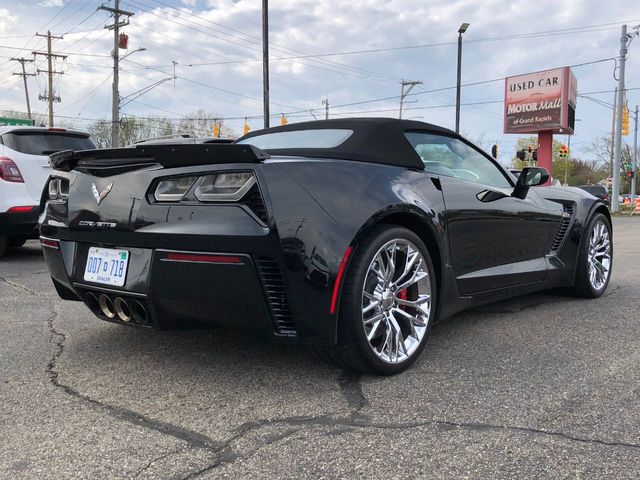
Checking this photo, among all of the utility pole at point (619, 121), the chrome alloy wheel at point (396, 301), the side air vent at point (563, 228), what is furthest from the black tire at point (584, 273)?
the utility pole at point (619, 121)

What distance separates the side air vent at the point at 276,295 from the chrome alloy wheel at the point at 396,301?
1.27 ft

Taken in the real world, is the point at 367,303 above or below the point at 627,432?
above

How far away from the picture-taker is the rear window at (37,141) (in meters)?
6.61

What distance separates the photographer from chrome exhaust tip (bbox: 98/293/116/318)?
9.09ft

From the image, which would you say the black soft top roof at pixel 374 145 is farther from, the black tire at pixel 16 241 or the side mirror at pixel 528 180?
the black tire at pixel 16 241

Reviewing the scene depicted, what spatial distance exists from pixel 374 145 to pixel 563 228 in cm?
213

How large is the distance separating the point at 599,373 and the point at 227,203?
80.4 inches

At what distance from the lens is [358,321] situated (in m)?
2.58

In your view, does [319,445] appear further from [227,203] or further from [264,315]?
[227,203]

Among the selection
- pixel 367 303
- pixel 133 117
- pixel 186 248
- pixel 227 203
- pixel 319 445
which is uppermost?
pixel 133 117

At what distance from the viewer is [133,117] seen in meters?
60.1

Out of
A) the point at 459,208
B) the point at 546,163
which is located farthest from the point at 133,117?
the point at 459,208

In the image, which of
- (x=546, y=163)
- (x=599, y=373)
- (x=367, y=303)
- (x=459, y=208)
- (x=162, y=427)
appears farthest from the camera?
(x=546, y=163)

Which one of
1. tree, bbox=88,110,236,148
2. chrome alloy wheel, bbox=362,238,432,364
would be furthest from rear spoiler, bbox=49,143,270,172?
tree, bbox=88,110,236,148
